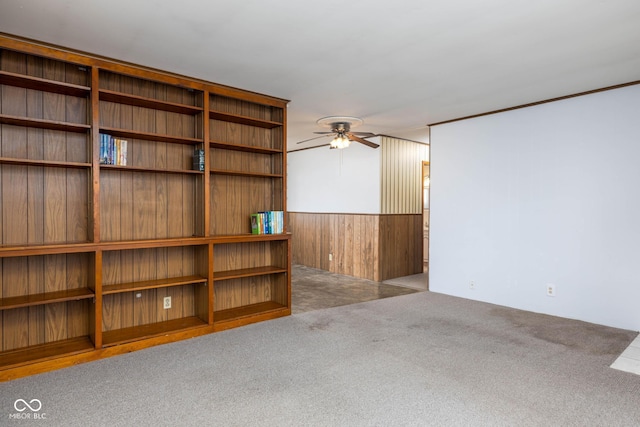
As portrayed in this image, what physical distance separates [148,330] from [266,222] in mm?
1527

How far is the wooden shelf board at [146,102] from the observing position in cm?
305

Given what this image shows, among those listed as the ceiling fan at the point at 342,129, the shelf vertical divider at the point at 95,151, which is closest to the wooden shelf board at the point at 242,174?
the shelf vertical divider at the point at 95,151

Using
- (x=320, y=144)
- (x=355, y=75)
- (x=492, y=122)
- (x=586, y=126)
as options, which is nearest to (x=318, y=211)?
(x=320, y=144)

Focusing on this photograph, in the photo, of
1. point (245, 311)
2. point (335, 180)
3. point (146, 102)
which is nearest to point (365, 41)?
point (146, 102)

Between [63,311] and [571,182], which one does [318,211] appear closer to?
[571,182]

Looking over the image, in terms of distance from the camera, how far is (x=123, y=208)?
131 inches

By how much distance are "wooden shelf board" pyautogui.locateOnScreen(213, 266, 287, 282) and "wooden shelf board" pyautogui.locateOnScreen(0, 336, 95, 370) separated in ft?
3.80

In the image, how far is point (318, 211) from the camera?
7.29 meters

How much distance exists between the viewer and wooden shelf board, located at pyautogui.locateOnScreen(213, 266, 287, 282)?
3.66m

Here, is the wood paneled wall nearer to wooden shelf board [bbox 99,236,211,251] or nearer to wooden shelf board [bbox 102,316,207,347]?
wooden shelf board [bbox 99,236,211,251]

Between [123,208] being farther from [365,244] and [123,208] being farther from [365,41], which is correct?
[365,244]

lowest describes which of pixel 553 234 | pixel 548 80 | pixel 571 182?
pixel 553 234

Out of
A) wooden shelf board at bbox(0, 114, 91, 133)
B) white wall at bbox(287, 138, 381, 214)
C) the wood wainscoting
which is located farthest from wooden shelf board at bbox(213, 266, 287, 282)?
white wall at bbox(287, 138, 381, 214)

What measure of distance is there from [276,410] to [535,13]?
289 centimetres
